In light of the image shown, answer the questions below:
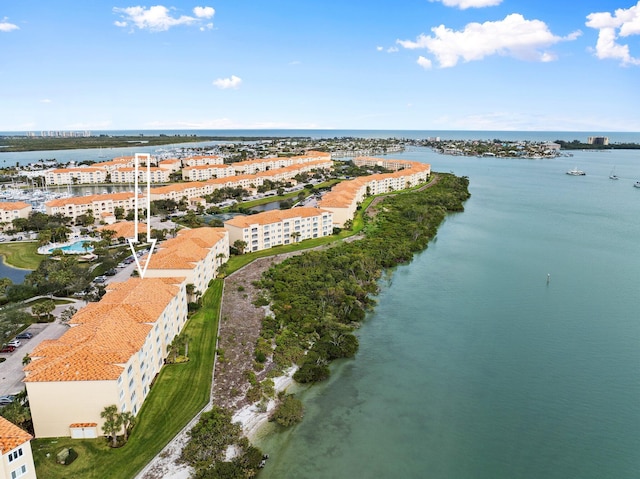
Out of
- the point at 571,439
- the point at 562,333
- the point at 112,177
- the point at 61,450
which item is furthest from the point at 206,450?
the point at 112,177

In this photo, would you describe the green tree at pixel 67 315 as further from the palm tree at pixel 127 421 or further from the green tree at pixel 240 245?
the green tree at pixel 240 245

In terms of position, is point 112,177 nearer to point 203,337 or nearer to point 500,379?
point 203,337

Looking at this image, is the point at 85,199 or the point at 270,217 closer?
the point at 270,217

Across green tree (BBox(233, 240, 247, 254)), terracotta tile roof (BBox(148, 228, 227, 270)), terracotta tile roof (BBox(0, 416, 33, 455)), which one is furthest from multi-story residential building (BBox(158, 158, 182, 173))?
terracotta tile roof (BBox(0, 416, 33, 455))

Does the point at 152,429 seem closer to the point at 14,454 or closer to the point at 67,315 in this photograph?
the point at 14,454

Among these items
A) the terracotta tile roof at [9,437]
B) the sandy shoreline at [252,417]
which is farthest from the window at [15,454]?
the sandy shoreline at [252,417]

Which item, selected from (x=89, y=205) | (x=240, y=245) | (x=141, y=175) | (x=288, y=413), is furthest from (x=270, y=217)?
(x=141, y=175)
